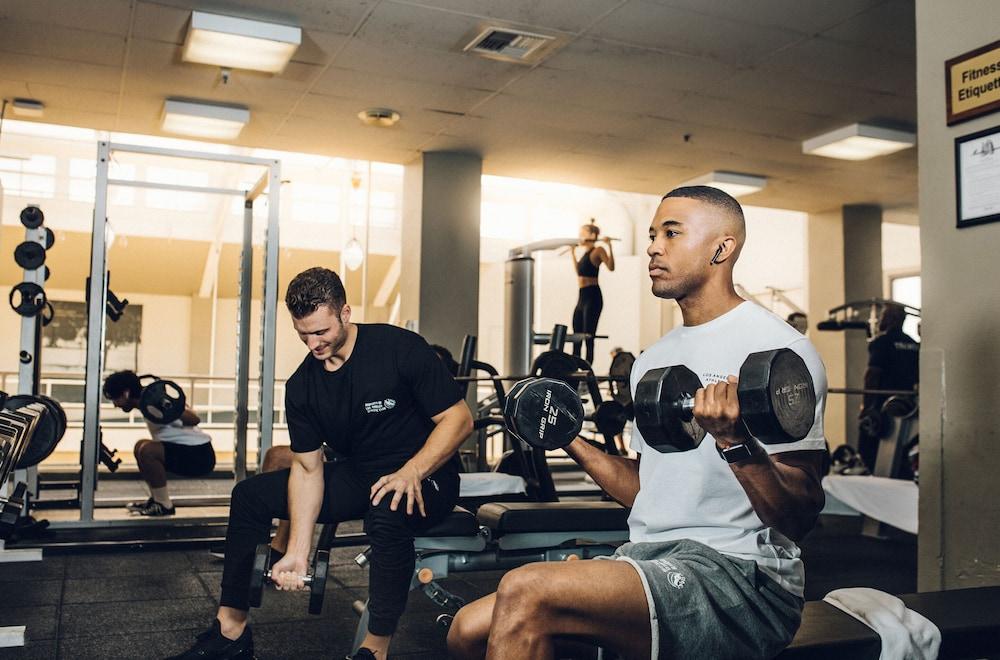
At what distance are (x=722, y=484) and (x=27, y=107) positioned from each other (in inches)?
192

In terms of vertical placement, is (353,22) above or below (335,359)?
above

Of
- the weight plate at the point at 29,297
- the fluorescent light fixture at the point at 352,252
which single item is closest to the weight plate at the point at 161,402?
the weight plate at the point at 29,297

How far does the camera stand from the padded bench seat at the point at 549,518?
2299 mm

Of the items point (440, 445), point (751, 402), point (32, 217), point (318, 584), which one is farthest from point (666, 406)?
point (32, 217)

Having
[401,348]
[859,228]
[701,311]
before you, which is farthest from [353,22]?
[859,228]

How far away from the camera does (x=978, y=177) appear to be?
219 centimetres

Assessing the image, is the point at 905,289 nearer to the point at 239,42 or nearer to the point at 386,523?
the point at 239,42

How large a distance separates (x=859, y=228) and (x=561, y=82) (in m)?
3.95

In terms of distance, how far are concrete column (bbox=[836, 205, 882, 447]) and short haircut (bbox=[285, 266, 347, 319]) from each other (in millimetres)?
5888

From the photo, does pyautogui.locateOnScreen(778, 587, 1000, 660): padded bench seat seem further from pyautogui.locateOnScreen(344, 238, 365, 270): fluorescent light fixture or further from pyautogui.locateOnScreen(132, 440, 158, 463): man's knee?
pyautogui.locateOnScreen(344, 238, 365, 270): fluorescent light fixture

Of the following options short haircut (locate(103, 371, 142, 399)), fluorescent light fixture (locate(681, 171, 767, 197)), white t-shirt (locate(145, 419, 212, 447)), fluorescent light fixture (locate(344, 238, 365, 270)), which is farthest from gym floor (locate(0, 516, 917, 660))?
fluorescent light fixture (locate(344, 238, 365, 270))

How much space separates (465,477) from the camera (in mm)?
3352

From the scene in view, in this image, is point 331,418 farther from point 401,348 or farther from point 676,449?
point 676,449

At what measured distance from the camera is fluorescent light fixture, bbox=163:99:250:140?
192 inches
